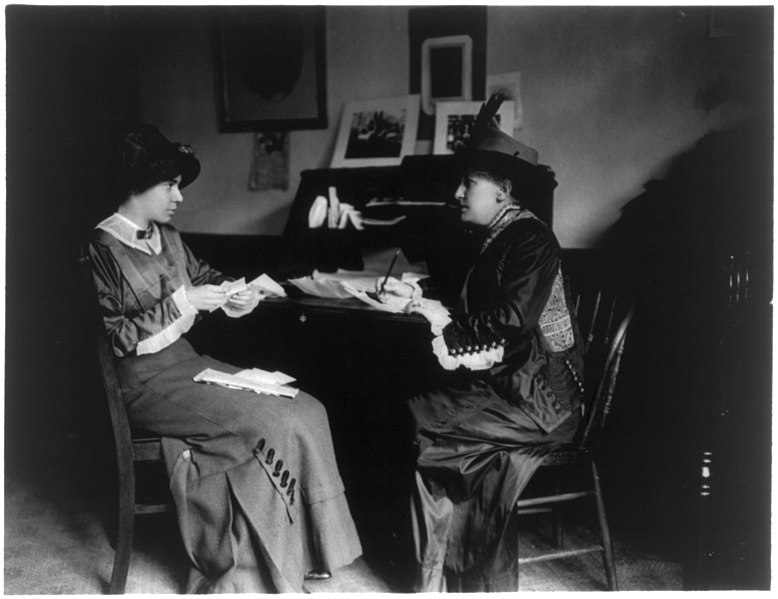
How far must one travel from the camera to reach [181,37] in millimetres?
3727

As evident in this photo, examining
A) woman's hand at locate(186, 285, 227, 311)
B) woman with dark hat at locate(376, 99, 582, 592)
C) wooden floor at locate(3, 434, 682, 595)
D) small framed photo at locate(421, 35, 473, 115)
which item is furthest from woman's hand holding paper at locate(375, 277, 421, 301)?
small framed photo at locate(421, 35, 473, 115)

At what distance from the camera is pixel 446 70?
3.09 meters

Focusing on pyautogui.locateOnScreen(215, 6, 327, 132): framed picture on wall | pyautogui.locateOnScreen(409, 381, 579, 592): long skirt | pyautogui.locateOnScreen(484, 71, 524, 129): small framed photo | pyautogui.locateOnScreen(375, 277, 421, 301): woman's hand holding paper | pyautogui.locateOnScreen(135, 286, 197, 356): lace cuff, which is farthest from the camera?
pyautogui.locateOnScreen(215, 6, 327, 132): framed picture on wall

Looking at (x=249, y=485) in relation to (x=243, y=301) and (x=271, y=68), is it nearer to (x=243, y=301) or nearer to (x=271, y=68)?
(x=243, y=301)

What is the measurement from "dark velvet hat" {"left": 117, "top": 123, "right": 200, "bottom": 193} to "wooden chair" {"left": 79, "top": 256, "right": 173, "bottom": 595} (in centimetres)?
30

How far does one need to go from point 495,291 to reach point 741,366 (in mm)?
727

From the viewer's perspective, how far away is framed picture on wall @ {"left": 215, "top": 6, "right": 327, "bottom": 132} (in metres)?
3.39

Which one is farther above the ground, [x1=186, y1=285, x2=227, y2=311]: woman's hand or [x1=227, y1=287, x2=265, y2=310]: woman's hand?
[x1=186, y1=285, x2=227, y2=311]: woman's hand

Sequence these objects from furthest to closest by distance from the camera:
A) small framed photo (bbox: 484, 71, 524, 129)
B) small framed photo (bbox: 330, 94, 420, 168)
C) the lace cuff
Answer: small framed photo (bbox: 330, 94, 420, 168) → small framed photo (bbox: 484, 71, 524, 129) → the lace cuff

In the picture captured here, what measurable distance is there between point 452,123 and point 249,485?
1.76 metres

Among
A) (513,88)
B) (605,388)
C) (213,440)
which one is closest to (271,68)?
(513,88)

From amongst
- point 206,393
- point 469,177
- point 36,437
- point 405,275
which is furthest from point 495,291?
point 36,437

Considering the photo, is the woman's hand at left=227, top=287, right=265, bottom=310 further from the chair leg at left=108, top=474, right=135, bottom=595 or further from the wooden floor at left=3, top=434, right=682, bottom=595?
the wooden floor at left=3, top=434, right=682, bottom=595

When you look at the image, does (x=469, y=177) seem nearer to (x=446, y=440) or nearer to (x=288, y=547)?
(x=446, y=440)
